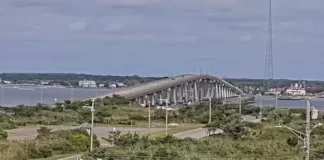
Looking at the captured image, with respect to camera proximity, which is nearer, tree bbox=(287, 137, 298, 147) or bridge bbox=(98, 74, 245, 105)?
tree bbox=(287, 137, 298, 147)

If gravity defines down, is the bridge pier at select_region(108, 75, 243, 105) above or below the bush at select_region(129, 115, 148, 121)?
above

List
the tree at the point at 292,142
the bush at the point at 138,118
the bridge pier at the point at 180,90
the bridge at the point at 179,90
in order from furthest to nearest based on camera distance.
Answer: the bridge pier at the point at 180,90, the bridge at the point at 179,90, the bush at the point at 138,118, the tree at the point at 292,142

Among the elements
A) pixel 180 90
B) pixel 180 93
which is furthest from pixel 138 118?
pixel 180 93

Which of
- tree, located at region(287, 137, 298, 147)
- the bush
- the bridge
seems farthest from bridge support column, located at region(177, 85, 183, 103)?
tree, located at region(287, 137, 298, 147)

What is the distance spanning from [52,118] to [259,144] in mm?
40945

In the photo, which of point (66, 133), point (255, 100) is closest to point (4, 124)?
point (66, 133)

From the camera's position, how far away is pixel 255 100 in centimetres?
19575

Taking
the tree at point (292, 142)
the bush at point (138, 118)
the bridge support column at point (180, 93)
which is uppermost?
the bridge support column at point (180, 93)

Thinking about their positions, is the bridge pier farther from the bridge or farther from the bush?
the bush

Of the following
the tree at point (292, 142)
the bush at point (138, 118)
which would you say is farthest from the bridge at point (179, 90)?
the tree at point (292, 142)

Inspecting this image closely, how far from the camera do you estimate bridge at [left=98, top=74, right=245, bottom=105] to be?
140m

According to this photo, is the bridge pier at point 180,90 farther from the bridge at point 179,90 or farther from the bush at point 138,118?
the bush at point 138,118

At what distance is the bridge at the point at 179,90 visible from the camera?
459ft

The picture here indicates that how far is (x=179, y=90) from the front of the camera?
160375mm
